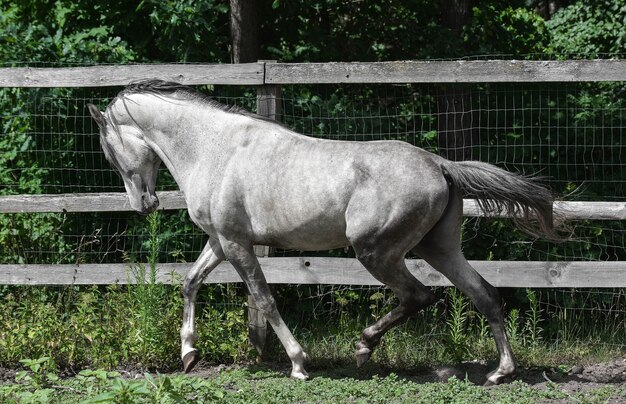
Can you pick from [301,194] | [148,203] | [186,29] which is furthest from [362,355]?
[186,29]

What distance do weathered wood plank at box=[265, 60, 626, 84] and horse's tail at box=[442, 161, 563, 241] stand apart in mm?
968

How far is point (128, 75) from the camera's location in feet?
24.4

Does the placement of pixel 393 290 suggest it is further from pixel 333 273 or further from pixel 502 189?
pixel 502 189

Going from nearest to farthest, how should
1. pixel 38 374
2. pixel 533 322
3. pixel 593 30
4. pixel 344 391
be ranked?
pixel 344 391
pixel 38 374
pixel 533 322
pixel 593 30

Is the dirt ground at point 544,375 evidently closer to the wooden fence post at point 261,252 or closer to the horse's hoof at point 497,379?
the horse's hoof at point 497,379

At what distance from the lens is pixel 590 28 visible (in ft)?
31.7

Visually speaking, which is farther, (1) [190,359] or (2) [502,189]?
(1) [190,359]

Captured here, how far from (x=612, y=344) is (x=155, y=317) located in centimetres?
361

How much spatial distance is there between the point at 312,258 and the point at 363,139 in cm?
154

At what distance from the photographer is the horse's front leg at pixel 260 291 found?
6660mm

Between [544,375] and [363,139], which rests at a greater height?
[363,139]

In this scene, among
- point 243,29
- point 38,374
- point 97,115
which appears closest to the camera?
point 38,374

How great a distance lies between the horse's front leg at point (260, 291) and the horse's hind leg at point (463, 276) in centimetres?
118

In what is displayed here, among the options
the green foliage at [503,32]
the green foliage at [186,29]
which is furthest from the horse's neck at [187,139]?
the green foliage at [503,32]
